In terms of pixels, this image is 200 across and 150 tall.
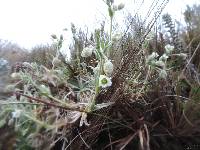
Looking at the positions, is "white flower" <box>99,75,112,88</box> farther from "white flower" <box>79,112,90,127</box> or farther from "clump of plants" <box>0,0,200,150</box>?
"white flower" <box>79,112,90,127</box>

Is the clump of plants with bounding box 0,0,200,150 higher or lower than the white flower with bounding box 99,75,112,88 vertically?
lower

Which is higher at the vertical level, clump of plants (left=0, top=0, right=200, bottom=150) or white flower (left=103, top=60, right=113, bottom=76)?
white flower (left=103, top=60, right=113, bottom=76)

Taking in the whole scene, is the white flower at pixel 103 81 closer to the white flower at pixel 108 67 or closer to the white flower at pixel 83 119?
the white flower at pixel 108 67

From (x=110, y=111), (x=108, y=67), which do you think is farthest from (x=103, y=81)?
(x=110, y=111)

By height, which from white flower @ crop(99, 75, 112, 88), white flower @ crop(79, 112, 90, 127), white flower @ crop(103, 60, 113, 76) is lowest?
white flower @ crop(79, 112, 90, 127)

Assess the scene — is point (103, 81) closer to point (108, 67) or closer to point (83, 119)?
point (108, 67)

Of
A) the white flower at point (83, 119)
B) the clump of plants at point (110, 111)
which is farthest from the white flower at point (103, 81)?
the white flower at point (83, 119)

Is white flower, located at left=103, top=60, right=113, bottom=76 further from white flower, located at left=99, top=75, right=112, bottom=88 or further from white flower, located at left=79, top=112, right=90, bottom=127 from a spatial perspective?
white flower, located at left=79, top=112, right=90, bottom=127

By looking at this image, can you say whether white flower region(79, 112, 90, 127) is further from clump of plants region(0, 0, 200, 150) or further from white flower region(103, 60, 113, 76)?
white flower region(103, 60, 113, 76)

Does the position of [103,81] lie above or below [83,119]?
above

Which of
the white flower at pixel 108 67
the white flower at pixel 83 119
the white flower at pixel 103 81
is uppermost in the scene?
the white flower at pixel 108 67

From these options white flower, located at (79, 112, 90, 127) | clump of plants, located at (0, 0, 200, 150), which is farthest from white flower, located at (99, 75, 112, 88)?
white flower, located at (79, 112, 90, 127)

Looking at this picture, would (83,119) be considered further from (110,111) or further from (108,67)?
(108,67)
